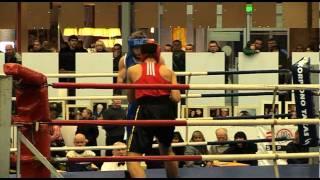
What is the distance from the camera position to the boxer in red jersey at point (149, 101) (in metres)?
5.11

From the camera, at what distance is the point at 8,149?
14.3 feet

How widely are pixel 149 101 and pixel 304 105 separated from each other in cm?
203

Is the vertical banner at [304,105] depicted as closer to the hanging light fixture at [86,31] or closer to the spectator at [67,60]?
the spectator at [67,60]

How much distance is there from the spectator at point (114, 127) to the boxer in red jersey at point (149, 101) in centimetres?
356

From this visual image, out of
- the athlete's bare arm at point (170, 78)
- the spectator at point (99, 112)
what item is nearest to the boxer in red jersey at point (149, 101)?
the athlete's bare arm at point (170, 78)

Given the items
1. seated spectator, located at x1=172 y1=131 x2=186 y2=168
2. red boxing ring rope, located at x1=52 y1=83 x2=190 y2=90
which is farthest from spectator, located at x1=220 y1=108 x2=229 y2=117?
red boxing ring rope, located at x1=52 y1=83 x2=190 y2=90

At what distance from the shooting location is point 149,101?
519 cm

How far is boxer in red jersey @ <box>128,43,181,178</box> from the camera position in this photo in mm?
5113

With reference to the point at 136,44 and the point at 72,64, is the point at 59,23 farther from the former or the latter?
the point at 136,44

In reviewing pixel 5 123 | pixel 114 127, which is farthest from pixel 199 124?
pixel 114 127

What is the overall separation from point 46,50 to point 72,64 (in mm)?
869

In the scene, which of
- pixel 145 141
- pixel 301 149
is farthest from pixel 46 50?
pixel 145 141

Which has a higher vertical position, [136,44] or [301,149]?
[136,44]

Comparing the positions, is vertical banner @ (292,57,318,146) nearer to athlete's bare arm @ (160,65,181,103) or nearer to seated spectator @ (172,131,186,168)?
athlete's bare arm @ (160,65,181,103)
